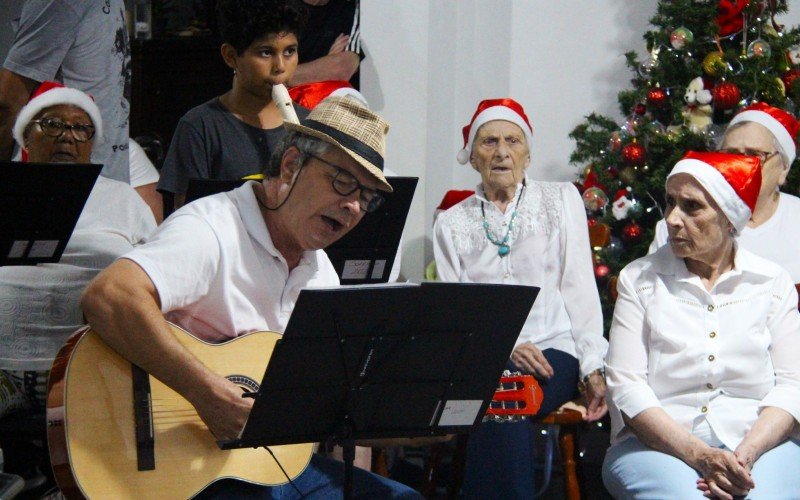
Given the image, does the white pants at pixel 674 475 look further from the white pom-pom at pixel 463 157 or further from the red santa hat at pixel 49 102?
Result: the red santa hat at pixel 49 102

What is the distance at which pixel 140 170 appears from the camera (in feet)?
12.3

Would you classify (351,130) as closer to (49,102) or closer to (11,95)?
(49,102)

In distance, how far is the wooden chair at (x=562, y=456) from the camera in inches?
127

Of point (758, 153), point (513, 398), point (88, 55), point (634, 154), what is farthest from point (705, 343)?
point (88, 55)

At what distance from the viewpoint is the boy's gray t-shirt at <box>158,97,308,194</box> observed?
9.70 feet

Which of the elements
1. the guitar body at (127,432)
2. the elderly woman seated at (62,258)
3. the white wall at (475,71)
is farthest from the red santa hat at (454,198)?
the guitar body at (127,432)

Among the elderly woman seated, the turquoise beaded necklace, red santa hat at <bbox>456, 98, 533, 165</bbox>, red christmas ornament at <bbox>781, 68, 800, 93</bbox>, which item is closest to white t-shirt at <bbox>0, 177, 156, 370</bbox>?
the elderly woman seated

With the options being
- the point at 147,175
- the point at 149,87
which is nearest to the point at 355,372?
the point at 147,175

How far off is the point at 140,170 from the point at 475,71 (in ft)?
6.45

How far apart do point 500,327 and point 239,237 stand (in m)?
0.57

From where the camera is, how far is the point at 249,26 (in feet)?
9.62

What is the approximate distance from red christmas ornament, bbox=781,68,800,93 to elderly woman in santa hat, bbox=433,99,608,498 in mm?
1323

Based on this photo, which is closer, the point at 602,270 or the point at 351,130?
the point at 351,130

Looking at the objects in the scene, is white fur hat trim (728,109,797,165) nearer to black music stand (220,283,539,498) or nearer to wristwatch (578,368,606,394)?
wristwatch (578,368,606,394)
